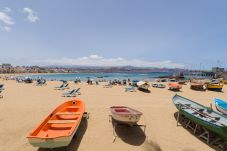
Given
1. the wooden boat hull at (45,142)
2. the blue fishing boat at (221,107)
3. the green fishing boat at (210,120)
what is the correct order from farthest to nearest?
Result: the blue fishing boat at (221,107), the green fishing boat at (210,120), the wooden boat hull at (45,142)

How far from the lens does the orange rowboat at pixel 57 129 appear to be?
20.0 feet

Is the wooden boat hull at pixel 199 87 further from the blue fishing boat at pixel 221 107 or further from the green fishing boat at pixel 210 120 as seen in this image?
the green fishing boat at pixel 210 120

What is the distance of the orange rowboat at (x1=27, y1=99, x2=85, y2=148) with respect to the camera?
6086 millimetres

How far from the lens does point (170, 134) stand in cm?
908

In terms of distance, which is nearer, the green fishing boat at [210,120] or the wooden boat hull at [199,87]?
the green fishing boat at [210,120]

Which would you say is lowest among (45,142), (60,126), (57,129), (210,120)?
(57,129)

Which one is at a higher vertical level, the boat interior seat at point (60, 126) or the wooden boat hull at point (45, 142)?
the wooden boat hull at point (45, 142)

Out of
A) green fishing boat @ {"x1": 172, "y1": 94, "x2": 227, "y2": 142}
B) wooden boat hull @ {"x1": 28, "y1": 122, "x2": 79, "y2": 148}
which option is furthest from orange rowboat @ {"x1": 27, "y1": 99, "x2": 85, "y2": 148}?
green fishing boat @ {"x1": 172, "y1": 94, "x2": 227, "y2": 142}

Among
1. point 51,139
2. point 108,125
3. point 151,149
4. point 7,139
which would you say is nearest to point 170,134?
point 151,149

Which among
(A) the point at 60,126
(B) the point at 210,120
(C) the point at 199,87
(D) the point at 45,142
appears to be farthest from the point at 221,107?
(C) the point at 199,87

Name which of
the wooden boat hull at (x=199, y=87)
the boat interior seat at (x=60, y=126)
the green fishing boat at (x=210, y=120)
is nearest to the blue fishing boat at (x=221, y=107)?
the green fishing boat at (x=210, y=120)

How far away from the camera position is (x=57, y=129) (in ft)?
26.9

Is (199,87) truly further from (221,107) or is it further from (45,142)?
(45,142)

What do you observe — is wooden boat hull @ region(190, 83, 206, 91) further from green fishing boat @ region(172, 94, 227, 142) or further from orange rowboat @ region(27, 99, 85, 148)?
orange rowboat @ region(27, 99, 85, 148)
